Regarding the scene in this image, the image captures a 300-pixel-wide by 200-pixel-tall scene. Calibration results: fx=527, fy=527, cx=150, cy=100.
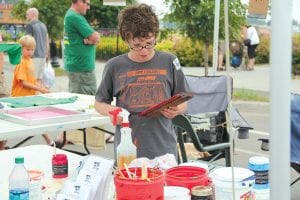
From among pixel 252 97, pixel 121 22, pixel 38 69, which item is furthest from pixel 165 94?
pixel 252 97

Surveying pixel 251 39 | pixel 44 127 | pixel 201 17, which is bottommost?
pixel 44 127

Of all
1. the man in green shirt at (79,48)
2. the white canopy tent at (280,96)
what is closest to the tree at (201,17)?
the man in green shirt at (79,48)

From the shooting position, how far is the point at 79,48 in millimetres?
5797

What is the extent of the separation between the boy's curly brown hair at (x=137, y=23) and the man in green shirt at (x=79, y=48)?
3163mm

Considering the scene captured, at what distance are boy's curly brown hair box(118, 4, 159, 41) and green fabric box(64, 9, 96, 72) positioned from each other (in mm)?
3214

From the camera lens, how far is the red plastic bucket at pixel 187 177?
1850 millimetres

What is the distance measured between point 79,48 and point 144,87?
332cm

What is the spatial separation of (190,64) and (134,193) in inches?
557

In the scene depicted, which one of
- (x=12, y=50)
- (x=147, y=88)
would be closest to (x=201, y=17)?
(x=12, y=50)

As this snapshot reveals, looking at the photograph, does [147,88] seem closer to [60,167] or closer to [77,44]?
[60,167]

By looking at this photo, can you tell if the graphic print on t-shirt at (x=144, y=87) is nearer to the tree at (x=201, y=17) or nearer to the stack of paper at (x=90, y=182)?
the stack of paper at (x=90, y=182)

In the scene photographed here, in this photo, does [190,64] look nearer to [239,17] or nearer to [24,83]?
[239,17]

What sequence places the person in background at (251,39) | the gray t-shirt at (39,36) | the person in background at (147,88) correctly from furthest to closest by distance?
the person in background at (251,39) → the gray t-shirt at (39,36) → the person in background at (147,88)

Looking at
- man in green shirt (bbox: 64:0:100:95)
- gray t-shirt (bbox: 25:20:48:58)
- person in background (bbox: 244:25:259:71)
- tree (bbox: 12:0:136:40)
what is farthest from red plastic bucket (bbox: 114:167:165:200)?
tree (bbox: 12:0:136:40)
